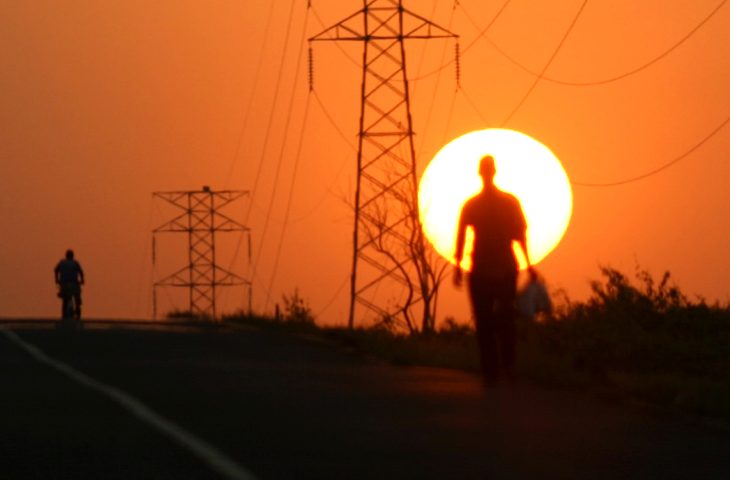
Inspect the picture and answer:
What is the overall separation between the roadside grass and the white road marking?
3.94 meters

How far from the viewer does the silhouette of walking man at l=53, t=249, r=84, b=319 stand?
4253 cm

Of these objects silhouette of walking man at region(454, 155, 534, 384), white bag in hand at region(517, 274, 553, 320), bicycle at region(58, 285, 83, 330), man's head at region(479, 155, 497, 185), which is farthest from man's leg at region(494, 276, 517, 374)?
bicycle at region(58, 285, 83, 330)

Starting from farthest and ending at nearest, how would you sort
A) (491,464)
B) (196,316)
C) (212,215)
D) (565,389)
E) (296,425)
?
(212,215) → (196,316) → (565,389) → (296,425) → (491,464)

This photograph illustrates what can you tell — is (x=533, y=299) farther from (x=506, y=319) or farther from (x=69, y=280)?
(x=69, y=280)

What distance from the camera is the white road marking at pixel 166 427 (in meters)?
9.89

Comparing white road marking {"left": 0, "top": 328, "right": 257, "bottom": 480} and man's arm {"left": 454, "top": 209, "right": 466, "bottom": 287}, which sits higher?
man's arm {"left": 454, "top": 209, "right": 466, "bottom": 287}

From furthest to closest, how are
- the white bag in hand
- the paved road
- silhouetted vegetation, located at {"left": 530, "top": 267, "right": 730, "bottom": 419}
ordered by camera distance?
the white bag in hand
silhouetted vegetation, located at {"left": 530, "top": 267, "right": 730, "bottom": 419}
the paved road

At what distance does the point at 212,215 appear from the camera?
76125mm

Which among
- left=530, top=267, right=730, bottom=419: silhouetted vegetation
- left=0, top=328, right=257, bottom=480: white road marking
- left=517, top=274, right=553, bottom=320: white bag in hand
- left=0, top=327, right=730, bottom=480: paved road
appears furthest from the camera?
left=517, top=274, right=553, bottom=320: white bag in hand

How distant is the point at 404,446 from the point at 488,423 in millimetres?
1509

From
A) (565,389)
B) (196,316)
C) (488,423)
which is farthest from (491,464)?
(196,316)

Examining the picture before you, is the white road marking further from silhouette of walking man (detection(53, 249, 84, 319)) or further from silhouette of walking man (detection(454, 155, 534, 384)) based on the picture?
silhouette of walking man (detection(53, 249, 84, 319))

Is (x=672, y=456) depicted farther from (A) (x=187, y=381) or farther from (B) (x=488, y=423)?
(A) (x=187, y=381)

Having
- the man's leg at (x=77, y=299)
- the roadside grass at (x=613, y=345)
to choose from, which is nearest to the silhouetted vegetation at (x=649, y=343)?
the roadside grass at (x=613, y=345)
